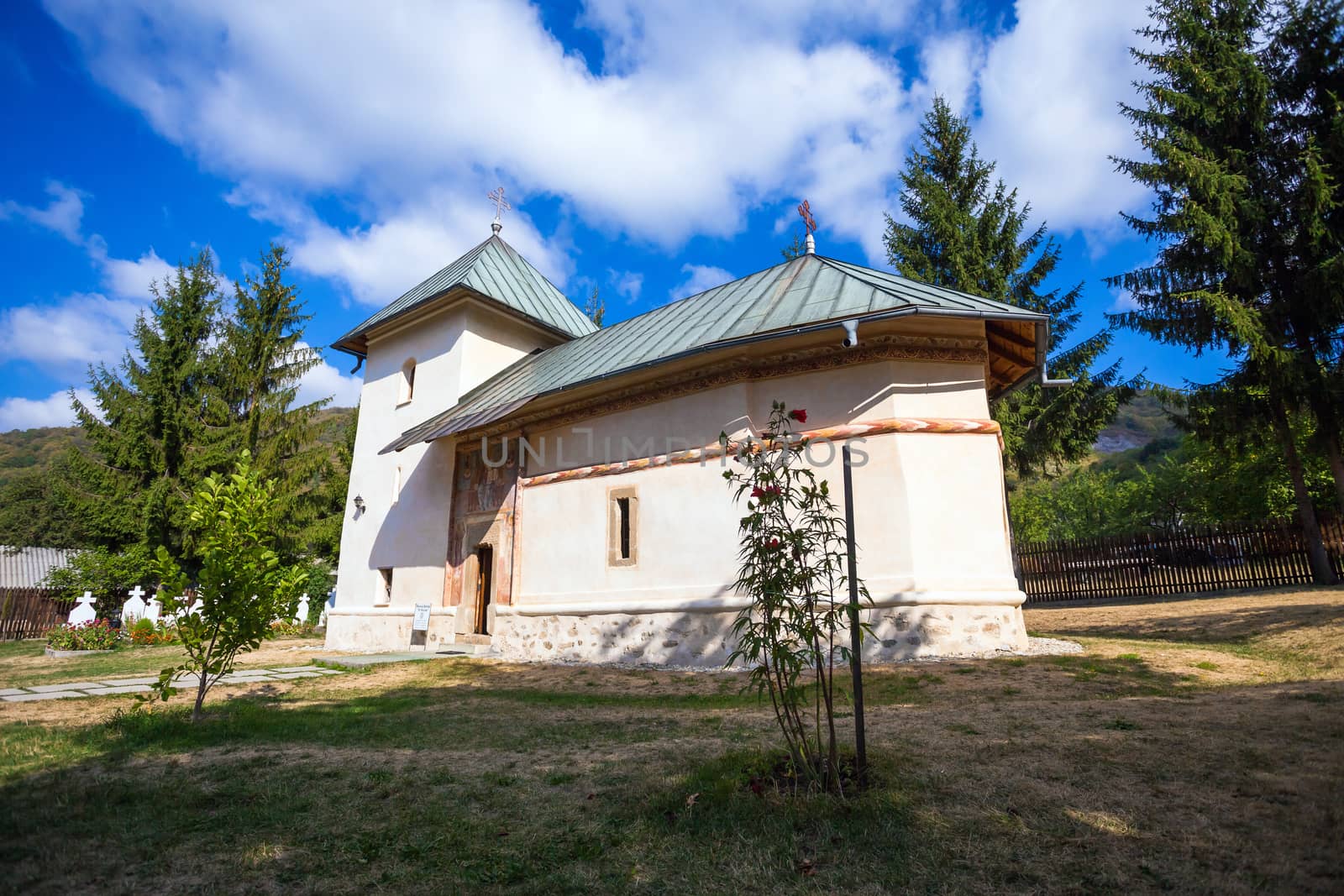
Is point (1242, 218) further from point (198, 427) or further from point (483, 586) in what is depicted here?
point (198, 427)

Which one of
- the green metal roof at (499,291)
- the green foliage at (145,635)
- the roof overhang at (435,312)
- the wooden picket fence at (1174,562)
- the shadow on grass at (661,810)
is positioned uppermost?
the green metal roof at (499,291)

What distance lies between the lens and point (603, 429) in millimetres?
12336

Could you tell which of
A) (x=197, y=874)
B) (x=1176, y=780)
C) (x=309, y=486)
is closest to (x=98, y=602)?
(x=309, y=486)

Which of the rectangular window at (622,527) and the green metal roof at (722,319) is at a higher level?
the green metal roof at (722,319)

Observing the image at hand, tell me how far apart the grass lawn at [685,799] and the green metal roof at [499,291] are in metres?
11.5

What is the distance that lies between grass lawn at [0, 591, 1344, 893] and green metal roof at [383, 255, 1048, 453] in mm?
5315

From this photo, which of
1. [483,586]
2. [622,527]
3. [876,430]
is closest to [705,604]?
[622,527]

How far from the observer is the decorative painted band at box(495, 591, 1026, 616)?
9.32 metres

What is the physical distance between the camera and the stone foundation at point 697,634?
9250 mm

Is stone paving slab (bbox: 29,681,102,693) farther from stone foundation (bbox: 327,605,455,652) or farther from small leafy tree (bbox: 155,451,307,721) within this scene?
stone foundation (bbox: 327,605,455,652)

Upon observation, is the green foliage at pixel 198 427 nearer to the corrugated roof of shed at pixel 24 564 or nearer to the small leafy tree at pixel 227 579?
the corrugated roof of shed at pixel 24 564

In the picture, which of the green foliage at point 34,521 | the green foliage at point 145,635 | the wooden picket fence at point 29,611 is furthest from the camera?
the green foliage at point 34,521

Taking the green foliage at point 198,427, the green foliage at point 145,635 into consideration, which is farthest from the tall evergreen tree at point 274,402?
the green foliage at point 145,635

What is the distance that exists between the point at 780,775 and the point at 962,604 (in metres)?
6.05
